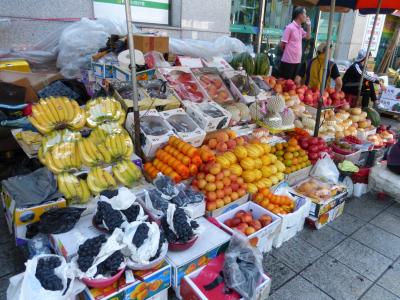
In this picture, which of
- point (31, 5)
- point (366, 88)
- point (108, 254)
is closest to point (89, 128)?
point (108, 254)

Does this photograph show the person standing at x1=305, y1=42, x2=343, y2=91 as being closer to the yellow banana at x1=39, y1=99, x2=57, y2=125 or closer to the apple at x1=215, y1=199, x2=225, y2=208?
the apple at x1=215, y1=199, x2=225, y2=208

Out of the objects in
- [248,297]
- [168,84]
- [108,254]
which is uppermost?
[168,84]

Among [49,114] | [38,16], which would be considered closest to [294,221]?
[49,114]

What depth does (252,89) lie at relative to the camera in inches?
185

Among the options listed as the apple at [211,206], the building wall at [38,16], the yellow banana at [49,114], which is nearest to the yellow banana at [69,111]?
the yellow banana at [49,114]

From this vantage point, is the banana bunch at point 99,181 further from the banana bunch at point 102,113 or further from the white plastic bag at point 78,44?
the white plastic bag at point 78,44

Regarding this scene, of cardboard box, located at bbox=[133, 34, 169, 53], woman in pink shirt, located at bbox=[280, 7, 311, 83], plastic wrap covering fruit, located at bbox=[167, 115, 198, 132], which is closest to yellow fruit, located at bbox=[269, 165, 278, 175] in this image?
plastic wrap covering fruit, located at bbox=[167, 115, 198, 132]

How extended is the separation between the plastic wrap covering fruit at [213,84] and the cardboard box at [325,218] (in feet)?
6.70

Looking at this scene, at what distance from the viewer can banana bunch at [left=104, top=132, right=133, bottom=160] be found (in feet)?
9.70

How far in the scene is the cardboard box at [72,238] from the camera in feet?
7.16

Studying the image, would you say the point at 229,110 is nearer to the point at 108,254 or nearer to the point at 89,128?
the point at 89,128

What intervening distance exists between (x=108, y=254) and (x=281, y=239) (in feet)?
6.33

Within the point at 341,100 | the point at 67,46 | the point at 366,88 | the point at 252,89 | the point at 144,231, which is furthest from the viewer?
the point at 366,88

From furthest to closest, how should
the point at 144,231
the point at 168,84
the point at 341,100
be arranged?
the point at 341,100 → the point at 168,84 → the point at 144,231
